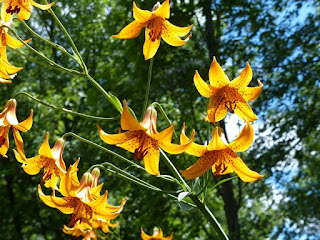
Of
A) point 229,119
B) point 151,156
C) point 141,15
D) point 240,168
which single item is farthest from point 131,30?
point 229,119

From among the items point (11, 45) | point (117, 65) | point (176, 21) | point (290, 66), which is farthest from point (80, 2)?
point (11, 45)

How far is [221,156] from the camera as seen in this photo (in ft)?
4.02

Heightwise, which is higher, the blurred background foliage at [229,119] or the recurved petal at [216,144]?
the blurred background foliage at [229,119]

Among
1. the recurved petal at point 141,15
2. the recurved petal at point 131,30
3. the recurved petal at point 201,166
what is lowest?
the recurved petal at point 201,166

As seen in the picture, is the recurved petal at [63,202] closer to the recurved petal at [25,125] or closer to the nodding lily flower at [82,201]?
the nodding lily flower at [82,201]

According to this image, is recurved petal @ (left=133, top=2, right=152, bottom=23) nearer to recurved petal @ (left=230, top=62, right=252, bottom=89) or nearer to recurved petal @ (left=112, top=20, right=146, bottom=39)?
recurved petal @ (left=112, top=20, right=146, bottom=39)

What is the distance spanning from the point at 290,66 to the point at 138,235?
261 cm

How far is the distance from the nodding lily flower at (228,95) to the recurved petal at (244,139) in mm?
102

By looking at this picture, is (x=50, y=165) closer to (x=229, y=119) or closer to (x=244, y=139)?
(x=244, y=139)

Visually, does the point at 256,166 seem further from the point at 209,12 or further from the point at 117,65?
the point at 117,65

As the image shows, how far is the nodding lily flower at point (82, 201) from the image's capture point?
1159 mm

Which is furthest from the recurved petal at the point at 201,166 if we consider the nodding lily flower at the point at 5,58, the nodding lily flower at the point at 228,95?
the nodding lily flower at the point at 5,58

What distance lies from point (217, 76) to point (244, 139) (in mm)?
196

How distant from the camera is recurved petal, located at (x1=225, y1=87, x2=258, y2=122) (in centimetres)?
123
